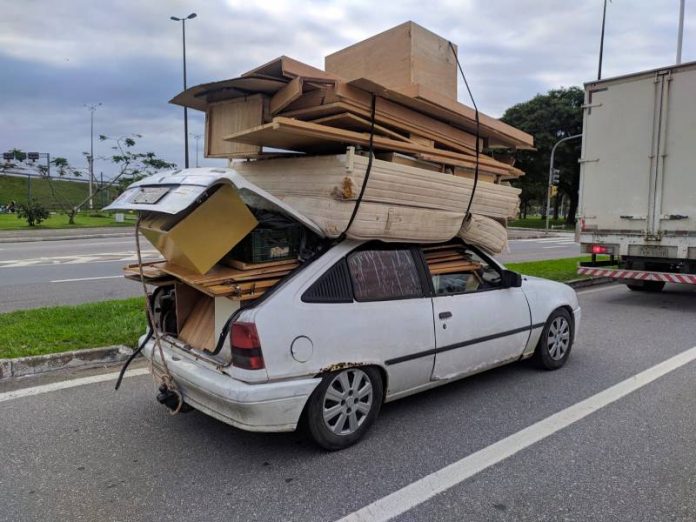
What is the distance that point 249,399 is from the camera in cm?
299

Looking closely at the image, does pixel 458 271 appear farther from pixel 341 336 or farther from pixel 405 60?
pixel 405 60

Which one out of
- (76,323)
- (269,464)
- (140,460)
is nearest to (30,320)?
(76,323)

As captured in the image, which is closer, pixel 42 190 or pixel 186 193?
pixel 186 193

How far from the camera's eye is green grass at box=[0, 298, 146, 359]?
5.18 meters

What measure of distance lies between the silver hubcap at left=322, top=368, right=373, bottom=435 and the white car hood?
95cm

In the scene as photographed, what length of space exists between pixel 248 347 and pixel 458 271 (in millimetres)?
1917

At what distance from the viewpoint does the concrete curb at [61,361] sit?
4730mm

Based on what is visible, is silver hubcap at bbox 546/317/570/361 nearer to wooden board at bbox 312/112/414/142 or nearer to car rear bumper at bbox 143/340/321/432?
wooden board at bbox 312/112/414/142

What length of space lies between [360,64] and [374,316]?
232cm

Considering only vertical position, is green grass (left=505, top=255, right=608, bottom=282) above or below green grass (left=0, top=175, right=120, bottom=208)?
below

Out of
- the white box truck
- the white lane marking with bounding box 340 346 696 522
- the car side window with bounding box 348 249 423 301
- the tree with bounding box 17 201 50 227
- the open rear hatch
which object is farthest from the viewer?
the tree with bounding box 17 201 50 227

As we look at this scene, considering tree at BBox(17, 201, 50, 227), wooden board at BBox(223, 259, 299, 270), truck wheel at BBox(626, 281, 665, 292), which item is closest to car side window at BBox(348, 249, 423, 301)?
wooden board at BBox(223, 259, 299, 270)

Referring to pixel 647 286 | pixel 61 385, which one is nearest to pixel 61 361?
pixel 61 385

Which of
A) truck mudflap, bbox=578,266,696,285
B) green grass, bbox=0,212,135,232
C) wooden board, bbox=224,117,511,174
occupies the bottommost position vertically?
truck mudflap, bbox=578,266,696,285
